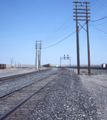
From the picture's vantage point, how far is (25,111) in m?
5.16

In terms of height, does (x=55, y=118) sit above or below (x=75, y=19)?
below

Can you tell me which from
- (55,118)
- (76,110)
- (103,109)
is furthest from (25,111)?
(103,109)

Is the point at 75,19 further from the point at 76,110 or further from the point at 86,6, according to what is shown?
the point at 76,110

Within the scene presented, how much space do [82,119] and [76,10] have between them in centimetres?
2388

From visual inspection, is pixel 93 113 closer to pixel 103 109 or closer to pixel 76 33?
pixel 103 109

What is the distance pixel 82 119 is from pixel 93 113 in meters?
0.73

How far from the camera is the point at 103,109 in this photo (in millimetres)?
5492

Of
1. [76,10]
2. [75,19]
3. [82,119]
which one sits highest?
[76,10]

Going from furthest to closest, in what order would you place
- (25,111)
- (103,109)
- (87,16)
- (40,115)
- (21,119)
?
(87,16) → (103,109) → (25,111) → (40,115) → (21,119)

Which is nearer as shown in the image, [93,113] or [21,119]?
[21,119]

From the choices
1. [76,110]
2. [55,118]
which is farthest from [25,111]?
[76,110]

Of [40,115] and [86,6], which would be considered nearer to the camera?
[40,115]

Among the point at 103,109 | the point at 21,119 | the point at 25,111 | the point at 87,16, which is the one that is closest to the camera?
the point at 21,119

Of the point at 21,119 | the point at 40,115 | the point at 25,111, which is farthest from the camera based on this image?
the point at 25,111
